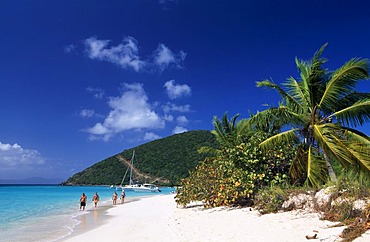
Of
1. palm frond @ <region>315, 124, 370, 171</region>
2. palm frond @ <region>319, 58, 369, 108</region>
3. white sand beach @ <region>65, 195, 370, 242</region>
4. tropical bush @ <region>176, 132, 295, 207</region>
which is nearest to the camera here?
white sand beach @ <region>65, 195, 370, 242</region>

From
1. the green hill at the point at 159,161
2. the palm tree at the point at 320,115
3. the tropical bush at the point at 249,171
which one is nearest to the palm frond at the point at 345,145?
the palm tree at the point at 320,115

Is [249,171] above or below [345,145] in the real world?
below

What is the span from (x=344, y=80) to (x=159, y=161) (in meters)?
70.1

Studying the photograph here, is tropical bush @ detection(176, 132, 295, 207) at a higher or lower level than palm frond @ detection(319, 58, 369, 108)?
lower

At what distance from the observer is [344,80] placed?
10.3 meters

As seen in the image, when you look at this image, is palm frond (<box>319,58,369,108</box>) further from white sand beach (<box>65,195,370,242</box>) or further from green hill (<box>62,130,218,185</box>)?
green hill (<box>62,130,218,185</box>)

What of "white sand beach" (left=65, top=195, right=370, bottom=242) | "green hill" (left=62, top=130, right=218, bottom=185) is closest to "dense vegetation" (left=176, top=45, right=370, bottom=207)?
"white sand beach" (left=65, top=195, right=370, bottom=242)

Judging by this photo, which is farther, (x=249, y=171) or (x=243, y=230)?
(x=249, y=171)

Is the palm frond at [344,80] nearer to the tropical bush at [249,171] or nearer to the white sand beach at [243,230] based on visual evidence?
the tropical bush at [249,171]

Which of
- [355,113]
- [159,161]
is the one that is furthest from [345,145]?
[159,161]

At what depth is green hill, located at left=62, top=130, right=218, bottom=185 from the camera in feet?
241

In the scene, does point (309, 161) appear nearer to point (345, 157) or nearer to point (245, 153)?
point (345, 157)

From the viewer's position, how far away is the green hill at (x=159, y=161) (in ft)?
241

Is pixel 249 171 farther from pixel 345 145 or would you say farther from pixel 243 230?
pixel 243 230
